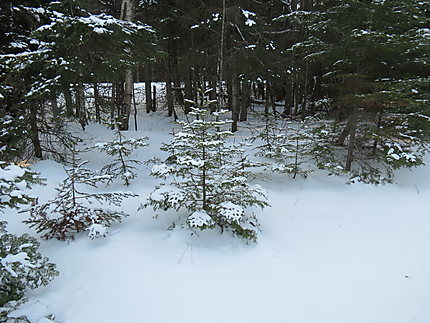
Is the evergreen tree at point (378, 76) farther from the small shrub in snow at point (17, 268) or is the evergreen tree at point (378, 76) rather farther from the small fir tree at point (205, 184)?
the small shrub in snow at point (17, 268)

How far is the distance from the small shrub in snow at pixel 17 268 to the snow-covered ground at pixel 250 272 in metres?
0.36

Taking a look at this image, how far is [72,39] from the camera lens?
5.59 meters

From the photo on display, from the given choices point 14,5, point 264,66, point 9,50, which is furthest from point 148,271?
point 264,66

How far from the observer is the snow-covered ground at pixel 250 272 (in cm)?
316

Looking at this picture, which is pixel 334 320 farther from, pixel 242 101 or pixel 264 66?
pixel 242 101

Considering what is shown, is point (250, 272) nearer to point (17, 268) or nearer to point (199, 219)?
point (199, 219)

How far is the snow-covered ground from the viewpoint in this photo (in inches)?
125

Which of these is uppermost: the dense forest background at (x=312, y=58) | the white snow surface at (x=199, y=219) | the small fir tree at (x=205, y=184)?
the dense forest background at (x=312, y=58)

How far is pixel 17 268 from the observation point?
8.60ft

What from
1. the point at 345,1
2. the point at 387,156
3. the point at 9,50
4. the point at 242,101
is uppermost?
the point at 345,1

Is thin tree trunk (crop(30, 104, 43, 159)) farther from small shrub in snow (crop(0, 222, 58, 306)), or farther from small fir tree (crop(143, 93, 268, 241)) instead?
small shrub in snow (crop(0, 222, 58, 306))

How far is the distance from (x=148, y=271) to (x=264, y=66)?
31.1 ft

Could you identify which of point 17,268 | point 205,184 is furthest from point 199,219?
point 17,268

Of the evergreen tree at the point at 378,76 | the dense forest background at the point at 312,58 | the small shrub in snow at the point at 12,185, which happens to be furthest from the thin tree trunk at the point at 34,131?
the evergreen tree at the point at 378,76
